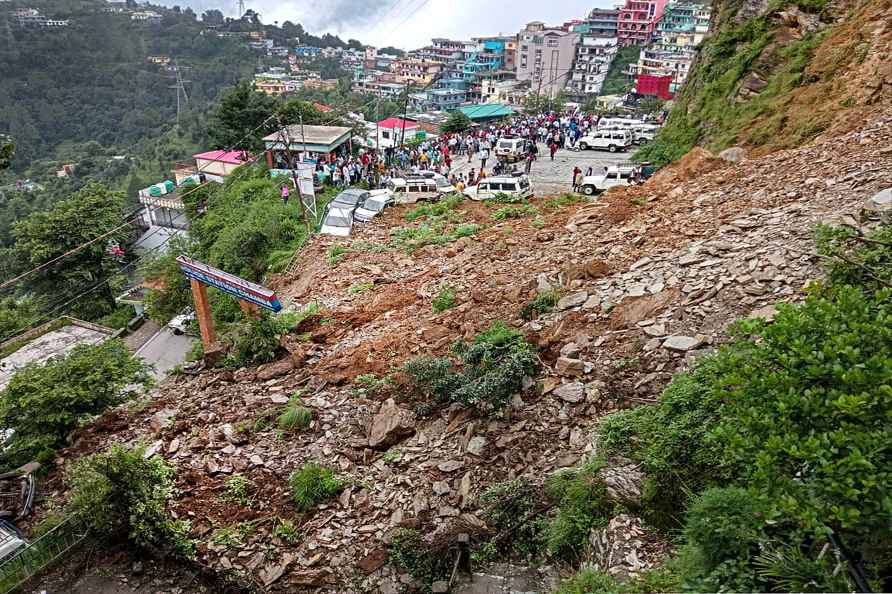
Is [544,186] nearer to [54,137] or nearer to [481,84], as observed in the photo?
[481,84]

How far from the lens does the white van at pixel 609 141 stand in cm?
2769

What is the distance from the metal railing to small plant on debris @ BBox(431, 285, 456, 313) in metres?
6.88

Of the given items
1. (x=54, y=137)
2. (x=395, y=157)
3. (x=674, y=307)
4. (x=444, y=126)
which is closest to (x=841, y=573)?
(x=674, y=307)

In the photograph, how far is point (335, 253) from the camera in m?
16.9

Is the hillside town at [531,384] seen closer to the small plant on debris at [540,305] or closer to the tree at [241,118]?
the small plant on debris at [540,305]

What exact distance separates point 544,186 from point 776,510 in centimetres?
1962

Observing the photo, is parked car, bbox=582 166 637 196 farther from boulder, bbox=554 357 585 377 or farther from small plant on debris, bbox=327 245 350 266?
boulder, bbox=554 357 585 377

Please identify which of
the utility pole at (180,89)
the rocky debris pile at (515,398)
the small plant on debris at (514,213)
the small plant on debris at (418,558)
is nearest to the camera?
the small plant on debris at (418,558)

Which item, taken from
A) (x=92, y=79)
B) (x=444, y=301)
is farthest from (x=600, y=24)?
(x=444, y=301)

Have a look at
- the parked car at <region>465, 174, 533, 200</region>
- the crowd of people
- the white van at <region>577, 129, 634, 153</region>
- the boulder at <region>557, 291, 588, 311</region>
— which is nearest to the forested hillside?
the crowd of people

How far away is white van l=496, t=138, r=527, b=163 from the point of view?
25.9 metres

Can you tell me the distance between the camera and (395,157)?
90.9 ft

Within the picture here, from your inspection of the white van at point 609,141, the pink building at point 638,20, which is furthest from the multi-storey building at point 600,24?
the white van at point 609,141

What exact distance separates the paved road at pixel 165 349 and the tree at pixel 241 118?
41.5 feet
